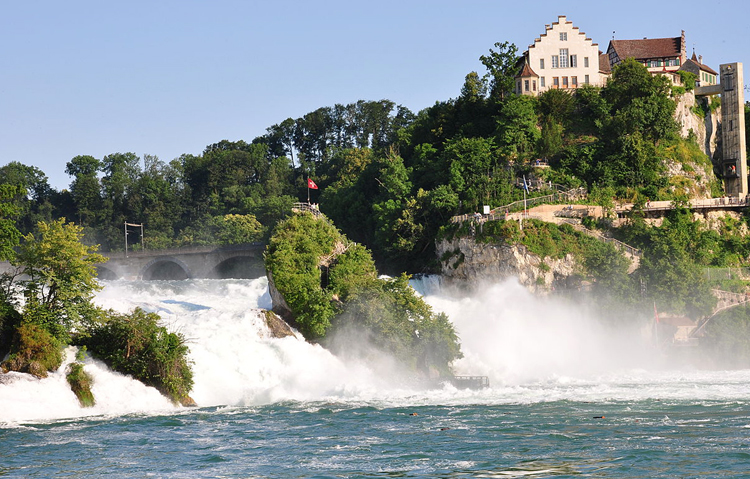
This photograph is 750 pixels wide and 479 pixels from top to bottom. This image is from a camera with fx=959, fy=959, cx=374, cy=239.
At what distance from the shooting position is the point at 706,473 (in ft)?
105

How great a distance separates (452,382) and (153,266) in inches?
2246

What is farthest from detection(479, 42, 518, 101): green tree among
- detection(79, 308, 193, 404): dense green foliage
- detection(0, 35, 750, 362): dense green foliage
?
detection(79, 308, 193, 404): dense green foliage

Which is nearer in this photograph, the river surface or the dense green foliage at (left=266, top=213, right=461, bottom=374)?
the river surface

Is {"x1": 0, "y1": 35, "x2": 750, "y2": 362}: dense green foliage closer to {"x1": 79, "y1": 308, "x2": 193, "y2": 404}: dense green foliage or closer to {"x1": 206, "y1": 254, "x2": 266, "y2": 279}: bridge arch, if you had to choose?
{"x1": 79, "y1": 308, "x2": 193, "y2": 404}: dense green foliage

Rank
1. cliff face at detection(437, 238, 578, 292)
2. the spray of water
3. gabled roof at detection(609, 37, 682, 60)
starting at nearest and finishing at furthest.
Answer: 1. the spray of water
2. cliff face at detection(437, 238, 578, 292)
3. gabled roof at detection(609, 37, 682, 60)

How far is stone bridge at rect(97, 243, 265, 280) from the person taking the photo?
98562 millimetres

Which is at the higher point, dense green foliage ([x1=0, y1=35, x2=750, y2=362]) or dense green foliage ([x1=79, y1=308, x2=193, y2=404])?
dense green foliage ([x1=0, y1=35, x2=750, y2=362])

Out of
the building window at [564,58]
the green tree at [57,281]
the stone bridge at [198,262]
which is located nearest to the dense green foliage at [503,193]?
the green tree at [57,281]

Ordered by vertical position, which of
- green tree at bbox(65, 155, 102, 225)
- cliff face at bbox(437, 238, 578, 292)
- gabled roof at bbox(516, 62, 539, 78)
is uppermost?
gabled roof at bbox(516, 62, 539, 78)

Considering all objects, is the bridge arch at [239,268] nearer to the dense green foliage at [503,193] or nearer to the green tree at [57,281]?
the dense green foliage at [503,193]

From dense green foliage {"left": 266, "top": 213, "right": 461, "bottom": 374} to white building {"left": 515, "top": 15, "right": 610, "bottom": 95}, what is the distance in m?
39.3

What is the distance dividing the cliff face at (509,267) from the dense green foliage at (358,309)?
12.5 metres

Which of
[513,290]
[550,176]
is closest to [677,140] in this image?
[550,176]

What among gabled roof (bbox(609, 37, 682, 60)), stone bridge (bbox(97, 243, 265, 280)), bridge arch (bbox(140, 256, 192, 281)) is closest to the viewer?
stone bridge (bbox(97, 243, 265, 280))
